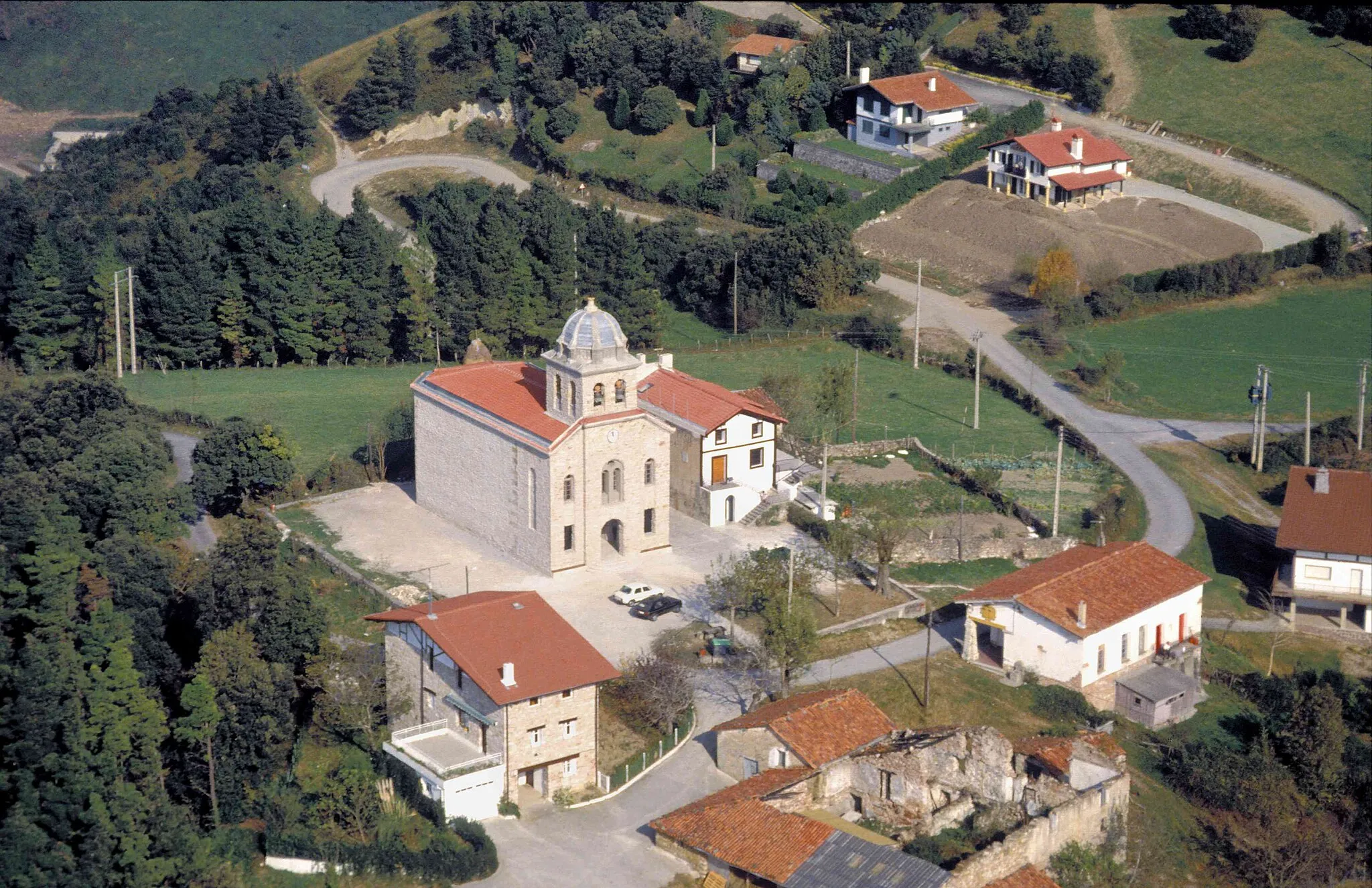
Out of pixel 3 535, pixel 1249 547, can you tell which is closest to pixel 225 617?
pixel 3 535

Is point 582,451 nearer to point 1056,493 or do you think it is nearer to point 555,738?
point 555,738

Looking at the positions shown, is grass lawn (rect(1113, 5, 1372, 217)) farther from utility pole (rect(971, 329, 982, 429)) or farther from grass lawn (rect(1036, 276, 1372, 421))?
utility pole (rect(971, 329, 982, 429))

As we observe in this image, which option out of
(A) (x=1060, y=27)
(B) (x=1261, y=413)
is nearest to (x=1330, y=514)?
(B) (x=1261, y=413)

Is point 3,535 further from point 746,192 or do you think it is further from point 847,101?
point 847,101

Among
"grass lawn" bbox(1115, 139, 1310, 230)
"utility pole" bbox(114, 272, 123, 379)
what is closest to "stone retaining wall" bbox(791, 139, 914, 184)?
"grass lawn" bbox(1115, 139, 1310, 230)

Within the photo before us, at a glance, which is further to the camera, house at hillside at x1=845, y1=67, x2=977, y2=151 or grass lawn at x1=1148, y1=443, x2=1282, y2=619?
house at hillside at x1=845, y1=67, x2=977, y2=151
